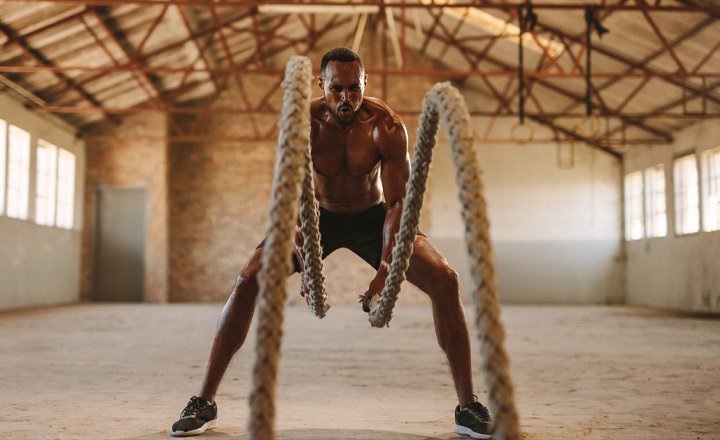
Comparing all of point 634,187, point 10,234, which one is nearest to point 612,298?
point 634,187

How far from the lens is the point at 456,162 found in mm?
1734

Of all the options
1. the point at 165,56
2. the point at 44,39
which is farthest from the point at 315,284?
the point at 165,56

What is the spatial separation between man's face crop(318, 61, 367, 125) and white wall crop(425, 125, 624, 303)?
1502 centimetres

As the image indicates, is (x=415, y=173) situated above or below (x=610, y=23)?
below

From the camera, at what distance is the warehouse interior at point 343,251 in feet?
13.4

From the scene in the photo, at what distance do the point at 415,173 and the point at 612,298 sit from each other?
16608mm

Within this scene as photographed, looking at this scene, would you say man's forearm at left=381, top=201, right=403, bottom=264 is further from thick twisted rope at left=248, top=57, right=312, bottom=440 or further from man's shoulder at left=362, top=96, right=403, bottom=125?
thick twisted rope at left=248, top=57, right=312, bottom=440

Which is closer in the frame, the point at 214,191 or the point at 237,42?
the point at 237,42

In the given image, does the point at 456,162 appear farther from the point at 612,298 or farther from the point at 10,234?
the point at 612,298

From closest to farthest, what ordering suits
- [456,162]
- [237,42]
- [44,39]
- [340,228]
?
1. [456,162]
2. [340,228]
3. [44,39]
4. [237,42]

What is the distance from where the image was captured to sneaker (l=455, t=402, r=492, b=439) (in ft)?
9.50

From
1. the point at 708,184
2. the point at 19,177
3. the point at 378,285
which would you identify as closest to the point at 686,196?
the point at 708,184

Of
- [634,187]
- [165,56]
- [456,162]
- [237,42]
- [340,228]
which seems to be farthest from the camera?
[634,187]

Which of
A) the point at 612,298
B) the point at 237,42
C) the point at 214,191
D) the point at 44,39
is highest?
the point at 237,42
